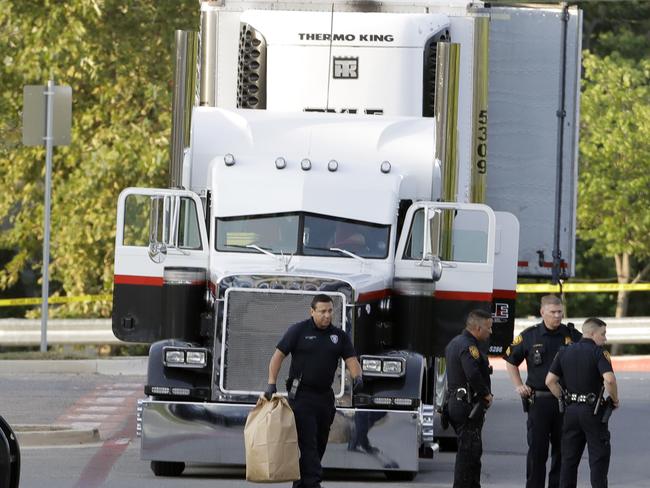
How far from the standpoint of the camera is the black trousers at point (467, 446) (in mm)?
13461

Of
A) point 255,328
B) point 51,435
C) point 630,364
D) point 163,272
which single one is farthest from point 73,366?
point 255,328

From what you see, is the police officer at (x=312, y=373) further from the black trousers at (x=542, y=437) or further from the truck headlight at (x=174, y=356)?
the truck headlight at (x=174, y=356)

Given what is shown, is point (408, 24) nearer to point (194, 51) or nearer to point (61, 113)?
point (194, 51)

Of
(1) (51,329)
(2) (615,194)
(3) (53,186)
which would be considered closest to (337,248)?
(1) (51,329)

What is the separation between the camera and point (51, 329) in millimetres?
27641

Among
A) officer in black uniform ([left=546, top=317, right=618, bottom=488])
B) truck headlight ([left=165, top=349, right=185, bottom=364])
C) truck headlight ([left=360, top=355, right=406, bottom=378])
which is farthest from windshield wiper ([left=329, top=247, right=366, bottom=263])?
officer in black uniform ([left=546, top=317, right=618, bottom=488])

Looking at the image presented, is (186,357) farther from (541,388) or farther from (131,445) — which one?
(541,388)

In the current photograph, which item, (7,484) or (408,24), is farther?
(408,24)

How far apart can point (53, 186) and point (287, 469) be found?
674 inches

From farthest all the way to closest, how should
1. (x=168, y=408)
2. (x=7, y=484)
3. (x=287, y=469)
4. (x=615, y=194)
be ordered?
1. (x=615, y=194)
2. (x=168, y=408)
3. (x=287, y=469)
4. (x=7, y=484)

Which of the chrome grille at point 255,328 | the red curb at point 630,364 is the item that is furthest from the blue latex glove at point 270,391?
the red curb at point 630,364

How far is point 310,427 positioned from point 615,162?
2260 centimetres

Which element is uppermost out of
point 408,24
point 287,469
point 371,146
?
point 408,24

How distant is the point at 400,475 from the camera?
15.1 m
